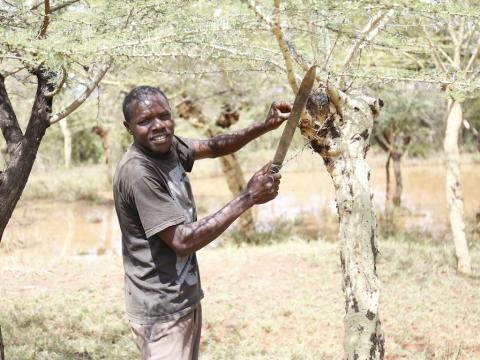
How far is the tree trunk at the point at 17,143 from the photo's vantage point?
3.15 metres

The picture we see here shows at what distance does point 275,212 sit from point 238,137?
1179 centimetres

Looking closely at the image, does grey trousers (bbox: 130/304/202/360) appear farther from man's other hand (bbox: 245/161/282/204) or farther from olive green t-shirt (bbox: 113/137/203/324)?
man's other hand (bbox: 245/161/282/204)

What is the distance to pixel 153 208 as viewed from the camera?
2062mm

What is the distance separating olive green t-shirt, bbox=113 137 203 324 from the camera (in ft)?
6.81

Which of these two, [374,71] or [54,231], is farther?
[54,231]

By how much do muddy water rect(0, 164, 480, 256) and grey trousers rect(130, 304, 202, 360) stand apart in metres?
8.31

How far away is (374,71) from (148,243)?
5.56 ft

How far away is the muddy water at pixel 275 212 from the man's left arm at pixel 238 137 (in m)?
7.86

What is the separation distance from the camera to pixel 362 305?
2957 mm

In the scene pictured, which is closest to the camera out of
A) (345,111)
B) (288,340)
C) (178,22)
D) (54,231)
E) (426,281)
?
(178,22)

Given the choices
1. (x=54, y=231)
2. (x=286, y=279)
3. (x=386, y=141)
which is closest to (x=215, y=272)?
(x=286, y=279)

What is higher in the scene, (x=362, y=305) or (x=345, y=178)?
(x=345, y=178)

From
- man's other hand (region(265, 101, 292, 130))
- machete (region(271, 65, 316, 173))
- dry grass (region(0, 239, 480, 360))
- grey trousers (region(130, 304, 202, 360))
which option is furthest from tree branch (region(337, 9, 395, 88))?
dry grass (region(0, 239, 480, 360))

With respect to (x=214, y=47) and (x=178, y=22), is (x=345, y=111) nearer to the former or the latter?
(x=214, y=47)
